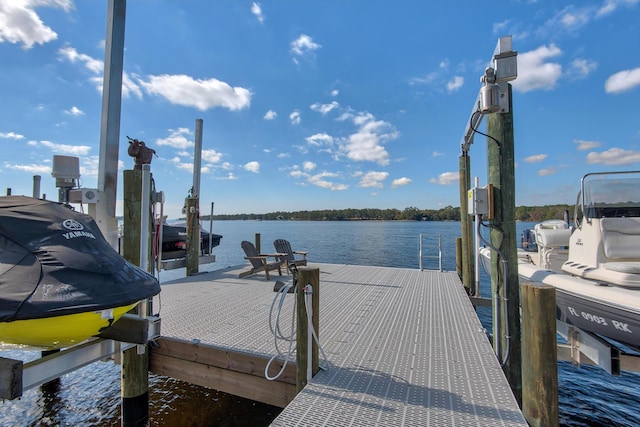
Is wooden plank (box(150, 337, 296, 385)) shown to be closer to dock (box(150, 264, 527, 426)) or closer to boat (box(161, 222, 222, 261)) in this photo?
dock (box(150, 264, 527, 426))

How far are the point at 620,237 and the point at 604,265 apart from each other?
1.24 ft

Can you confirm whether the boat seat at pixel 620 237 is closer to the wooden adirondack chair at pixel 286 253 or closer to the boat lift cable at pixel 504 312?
the boat lift cable at pixel 504 312

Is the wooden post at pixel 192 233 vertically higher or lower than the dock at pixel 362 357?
higher

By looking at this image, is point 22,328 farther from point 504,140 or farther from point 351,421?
point 504,140

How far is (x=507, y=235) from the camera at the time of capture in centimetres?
292

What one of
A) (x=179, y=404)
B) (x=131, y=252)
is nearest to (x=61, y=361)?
(x=131, y=252)

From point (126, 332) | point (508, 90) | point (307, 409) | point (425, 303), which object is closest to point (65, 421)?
point (126, 332)

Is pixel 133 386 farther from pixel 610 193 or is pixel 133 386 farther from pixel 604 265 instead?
pixel 610 193

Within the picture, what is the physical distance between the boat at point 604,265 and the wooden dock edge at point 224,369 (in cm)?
279

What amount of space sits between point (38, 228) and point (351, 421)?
2.03 m

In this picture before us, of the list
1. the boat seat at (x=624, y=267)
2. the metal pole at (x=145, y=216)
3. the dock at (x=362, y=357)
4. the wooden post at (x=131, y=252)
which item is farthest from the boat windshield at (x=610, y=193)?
the wooden post at (x=131, y=252)

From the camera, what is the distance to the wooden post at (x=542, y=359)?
6.66 ft

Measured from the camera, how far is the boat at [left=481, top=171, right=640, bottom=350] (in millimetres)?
2902

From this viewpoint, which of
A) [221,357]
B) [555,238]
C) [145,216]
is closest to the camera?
[145,216]
